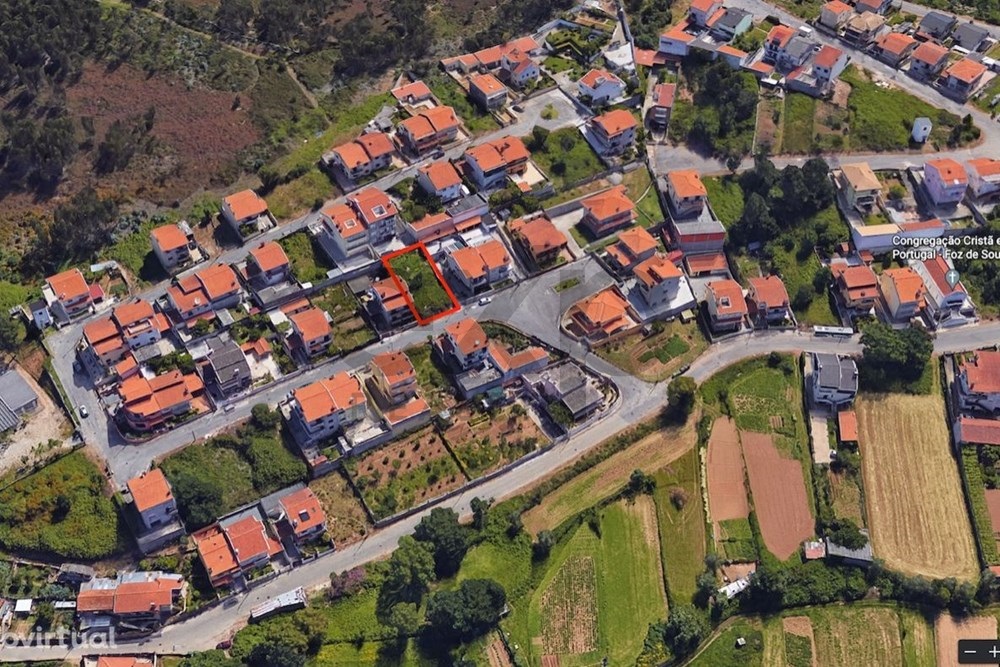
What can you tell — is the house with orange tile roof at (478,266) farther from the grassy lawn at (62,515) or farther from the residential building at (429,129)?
the grassy lawn at (62,515)

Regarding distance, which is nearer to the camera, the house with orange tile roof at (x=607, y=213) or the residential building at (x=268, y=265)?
the residential building at (x=268, y=265)

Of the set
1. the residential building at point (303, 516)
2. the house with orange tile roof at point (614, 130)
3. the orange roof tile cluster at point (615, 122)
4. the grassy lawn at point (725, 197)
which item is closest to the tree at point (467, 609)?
the residential building at point (303, 516)

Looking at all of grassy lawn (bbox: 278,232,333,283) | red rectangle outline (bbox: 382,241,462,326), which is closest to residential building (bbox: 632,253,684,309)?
red rectangle outline (bbox: 382,241,462,326)

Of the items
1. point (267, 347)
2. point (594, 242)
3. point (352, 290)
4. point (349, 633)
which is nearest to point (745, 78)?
point (594, 242)

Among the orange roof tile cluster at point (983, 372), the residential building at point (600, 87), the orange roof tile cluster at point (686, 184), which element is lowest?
the orange roof tile cluster at point (983, 372)

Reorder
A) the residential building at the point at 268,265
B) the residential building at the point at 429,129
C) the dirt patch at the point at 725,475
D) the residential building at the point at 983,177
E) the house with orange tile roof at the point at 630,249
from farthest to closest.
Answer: the residential building at the point at 429,129 → the residential building at the point at 983,177 → the house with orange tile roof at the point at 630,249 → the residential building at the point at 268,265 → the dirt patch at the point at 725,475

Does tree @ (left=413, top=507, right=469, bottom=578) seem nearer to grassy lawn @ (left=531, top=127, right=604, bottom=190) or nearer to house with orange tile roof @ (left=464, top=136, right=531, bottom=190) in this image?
house with orange tile roof @ (left=464, top=136, right=531, bottom=190)

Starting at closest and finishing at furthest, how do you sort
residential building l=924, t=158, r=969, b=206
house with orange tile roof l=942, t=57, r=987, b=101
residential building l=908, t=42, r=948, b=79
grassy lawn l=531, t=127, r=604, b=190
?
residential building l=924, t=158, r=969, b=206 < grassy lawn l=531, t=127, r=604, b=190 < house with orange tile roof l=942, t=57, r=987, b=101 < residential building l=908, t=42, r=948, b=79
